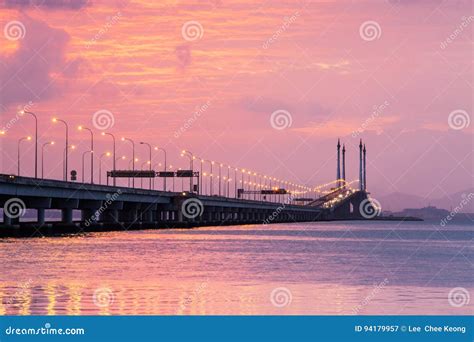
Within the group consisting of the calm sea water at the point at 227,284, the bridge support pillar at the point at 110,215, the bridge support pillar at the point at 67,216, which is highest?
the bridge support pillar at the point at 110,215

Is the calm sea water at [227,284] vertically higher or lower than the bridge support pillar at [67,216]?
lower

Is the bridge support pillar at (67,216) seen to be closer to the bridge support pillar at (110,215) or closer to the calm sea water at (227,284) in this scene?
the bridge support pillar at (110,215)

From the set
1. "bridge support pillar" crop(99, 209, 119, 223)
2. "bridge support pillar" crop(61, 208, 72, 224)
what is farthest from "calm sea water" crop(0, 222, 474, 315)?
"bridge support pillar" crop(99, 209, 119, 223)

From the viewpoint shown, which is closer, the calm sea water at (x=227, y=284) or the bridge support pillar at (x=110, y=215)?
the calm sea water at (x=227, y=284)

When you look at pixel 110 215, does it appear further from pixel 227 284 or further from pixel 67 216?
pixel 227 284

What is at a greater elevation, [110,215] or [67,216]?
[110,215]

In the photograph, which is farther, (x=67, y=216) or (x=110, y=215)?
(x=110, y=215)

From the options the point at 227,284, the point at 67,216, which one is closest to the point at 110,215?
the point at 67,216

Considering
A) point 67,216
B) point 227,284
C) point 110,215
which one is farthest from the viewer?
point 110,215

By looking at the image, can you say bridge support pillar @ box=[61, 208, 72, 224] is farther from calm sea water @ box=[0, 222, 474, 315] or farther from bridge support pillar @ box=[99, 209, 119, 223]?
calm sea water @ box=[0, 222, 474, 315]

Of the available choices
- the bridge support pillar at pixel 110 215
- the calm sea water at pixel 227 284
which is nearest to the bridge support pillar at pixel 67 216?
the bridge support pillar at pixel 110 215
